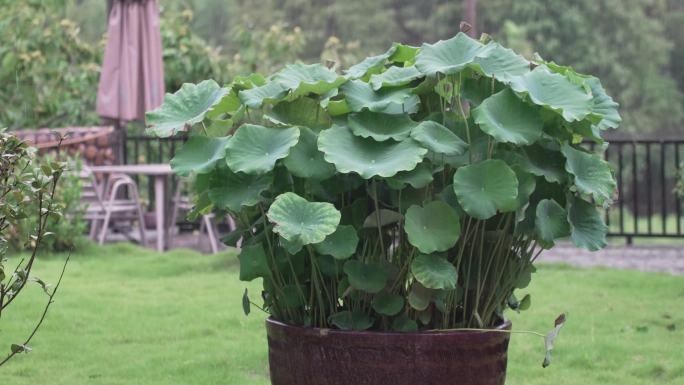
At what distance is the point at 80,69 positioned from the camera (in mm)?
10953

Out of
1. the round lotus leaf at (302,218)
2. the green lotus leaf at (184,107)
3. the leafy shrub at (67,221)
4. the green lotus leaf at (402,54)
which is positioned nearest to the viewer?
the round lotus leaf at (302,218)

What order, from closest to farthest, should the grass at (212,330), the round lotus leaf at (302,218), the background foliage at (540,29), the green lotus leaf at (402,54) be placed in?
the round lotus leaf at (302,218), the green lotus leaf at (402,54), the grass at (212,330), the background foliage at (540,29)

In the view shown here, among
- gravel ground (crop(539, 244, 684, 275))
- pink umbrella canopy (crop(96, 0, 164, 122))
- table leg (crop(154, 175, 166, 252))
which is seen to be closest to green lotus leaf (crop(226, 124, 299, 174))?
gravel ground (crop(539, 244, 684, 275))

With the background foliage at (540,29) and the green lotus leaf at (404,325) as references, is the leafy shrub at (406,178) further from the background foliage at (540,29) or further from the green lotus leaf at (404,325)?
the background foliage at (540,29)

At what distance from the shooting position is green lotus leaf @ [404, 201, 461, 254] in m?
2.04

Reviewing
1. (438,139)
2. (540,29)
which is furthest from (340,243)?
(540,29)

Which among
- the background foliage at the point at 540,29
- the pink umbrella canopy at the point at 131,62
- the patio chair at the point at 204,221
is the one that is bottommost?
the patio chair at the point at 204,221

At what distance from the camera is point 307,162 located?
6.95 ft

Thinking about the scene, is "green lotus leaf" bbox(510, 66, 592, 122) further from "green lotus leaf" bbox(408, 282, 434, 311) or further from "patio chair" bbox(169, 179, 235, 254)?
"patio chair" bbox(169, 179, 235, 254)

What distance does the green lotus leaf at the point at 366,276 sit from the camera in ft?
6.88

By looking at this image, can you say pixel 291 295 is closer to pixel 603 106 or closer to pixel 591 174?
pixel 591 174

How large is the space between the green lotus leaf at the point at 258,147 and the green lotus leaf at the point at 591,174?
64cm

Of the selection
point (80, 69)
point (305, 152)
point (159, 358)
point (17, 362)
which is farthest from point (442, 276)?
point (80, 69)

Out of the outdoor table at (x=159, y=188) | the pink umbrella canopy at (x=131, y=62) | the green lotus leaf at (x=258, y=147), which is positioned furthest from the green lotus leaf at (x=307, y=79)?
the pink umbrella canopy at (x=131, y=62)
